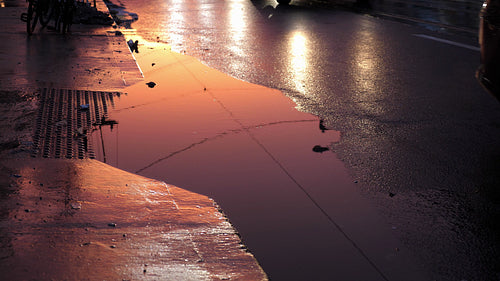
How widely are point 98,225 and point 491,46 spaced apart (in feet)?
11.3

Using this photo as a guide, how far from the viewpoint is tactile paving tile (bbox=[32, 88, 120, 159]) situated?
13.4 feet

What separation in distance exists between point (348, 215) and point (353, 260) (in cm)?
52

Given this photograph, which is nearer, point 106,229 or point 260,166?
point 106,229

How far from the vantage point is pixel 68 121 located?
4.76 m

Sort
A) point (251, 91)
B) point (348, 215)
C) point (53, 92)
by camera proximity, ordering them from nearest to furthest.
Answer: point (348, 215), point (53, 92), point (251, 91)

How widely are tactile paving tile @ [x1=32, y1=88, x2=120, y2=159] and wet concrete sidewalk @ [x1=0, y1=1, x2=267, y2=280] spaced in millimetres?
72

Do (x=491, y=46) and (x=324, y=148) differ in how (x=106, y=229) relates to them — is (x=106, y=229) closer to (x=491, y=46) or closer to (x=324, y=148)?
(x=324, y=148)

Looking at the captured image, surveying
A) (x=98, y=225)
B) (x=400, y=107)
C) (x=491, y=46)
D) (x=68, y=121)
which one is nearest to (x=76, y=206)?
(x=98, y=225)

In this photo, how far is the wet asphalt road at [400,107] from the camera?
3125mm

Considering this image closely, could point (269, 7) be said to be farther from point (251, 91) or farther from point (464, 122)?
point (464, 122)

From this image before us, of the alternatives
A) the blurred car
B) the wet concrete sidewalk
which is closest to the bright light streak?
the blurred car

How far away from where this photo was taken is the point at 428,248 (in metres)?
2.89

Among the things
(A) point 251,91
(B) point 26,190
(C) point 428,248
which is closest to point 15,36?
(A) point 251,91

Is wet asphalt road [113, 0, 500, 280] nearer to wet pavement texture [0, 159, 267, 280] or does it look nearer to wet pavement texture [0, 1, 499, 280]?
wet pavement texture [0, 1, 499, 280]
